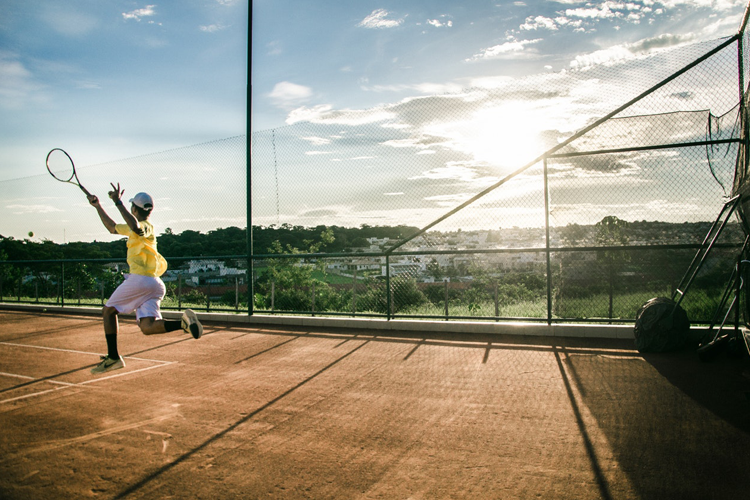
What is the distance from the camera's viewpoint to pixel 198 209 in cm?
1216

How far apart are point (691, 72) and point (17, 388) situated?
10.6 meters

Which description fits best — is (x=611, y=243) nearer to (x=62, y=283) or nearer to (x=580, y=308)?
(x=580, y=308)

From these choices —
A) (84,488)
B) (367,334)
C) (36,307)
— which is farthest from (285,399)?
(36,307)

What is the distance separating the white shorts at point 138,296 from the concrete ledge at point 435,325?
4.72 metres

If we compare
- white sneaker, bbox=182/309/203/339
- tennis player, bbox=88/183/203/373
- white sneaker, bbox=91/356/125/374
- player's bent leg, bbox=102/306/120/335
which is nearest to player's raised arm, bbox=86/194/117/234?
tennis player, bbox=88/183/203/373

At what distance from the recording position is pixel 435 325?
9.55 metres

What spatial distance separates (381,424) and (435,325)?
16.3 feet

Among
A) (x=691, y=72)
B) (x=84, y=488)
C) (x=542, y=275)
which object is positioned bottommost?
(x=84, y=488)

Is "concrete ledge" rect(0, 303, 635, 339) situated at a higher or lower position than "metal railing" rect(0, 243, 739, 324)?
lower

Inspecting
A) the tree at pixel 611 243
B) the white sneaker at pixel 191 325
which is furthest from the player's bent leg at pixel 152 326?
the tree at pixel 611 243

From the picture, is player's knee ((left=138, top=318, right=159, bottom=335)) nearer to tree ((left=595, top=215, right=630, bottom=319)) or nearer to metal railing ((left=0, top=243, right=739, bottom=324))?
metal railing ((left=0, top=243, right=739, bottom=324))

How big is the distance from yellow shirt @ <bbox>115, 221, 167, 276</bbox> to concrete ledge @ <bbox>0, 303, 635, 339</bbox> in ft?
15.8

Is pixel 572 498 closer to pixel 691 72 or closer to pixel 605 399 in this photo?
pixel 605 399

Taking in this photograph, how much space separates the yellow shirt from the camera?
595cm
